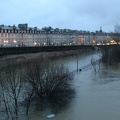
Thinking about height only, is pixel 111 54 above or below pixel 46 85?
above

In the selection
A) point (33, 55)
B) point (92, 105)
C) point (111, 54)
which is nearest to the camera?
point (92, 105)

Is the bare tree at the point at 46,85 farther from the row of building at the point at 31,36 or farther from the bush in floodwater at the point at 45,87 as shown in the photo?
the row of building at the point at 31,36

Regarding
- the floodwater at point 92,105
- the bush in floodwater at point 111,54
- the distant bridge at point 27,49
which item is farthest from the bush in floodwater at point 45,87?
the bush in floodwater at point 111,54

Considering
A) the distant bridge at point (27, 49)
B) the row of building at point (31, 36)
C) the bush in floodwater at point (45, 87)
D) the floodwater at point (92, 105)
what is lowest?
the floodwater at point (92, 105)

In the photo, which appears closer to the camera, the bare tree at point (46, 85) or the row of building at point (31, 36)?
the bare tree at point (46, 85)

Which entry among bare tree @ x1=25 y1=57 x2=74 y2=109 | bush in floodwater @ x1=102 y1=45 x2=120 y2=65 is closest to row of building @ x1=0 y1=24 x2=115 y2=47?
bush in floodwater @ x1=102 y1=45 x2=120 y2=65

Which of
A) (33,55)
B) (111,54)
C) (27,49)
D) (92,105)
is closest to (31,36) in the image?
(33,55)

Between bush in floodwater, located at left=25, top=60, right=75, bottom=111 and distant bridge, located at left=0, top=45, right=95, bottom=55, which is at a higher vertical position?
distant bridge, located at left=0, top=45, right=95, bottom=55

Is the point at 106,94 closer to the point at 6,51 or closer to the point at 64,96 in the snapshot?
the point at 64,96

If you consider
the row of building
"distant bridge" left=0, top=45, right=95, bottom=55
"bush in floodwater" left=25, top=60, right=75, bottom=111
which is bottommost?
"bush in floodwater" left=25, top=60, right=75, bottom=111

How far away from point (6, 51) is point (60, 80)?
3774 centimetres

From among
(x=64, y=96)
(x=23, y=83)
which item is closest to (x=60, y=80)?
(x=64, y=96)

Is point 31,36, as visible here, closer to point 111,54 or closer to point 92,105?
point 111,54

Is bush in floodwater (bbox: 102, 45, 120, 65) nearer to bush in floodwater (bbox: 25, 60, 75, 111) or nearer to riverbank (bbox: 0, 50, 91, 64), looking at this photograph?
riverbank (bbox: 0, 50, 91, 64)
